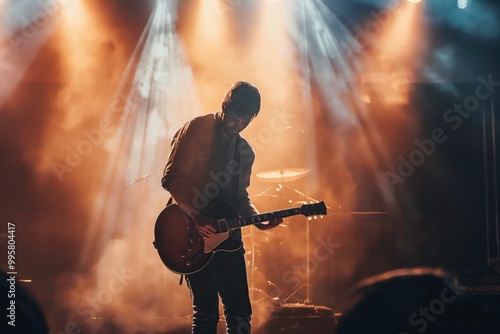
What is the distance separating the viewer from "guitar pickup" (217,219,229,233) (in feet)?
10.4

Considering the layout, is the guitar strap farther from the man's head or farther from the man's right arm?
the man's right arm

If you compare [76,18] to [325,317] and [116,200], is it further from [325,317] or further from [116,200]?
[325,317]

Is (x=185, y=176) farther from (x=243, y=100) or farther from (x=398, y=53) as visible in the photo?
(x=398, y=53)

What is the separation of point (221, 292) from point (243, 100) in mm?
1272

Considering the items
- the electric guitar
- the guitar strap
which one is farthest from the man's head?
the electric guitar

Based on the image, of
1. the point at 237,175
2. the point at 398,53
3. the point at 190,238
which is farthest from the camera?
the point at 398,53

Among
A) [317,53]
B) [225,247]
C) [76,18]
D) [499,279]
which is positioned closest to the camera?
[225,247]

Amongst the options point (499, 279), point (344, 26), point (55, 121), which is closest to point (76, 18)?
point (55, 121)

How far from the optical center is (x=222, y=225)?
3.18m

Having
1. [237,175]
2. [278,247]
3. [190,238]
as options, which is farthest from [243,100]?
[278,247]

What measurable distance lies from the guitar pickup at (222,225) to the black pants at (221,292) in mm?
169

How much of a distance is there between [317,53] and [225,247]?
5.07 metres

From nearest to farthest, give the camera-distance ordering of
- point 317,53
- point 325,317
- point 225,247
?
1. point 225,247
2. point 325,317
3. point 317,53

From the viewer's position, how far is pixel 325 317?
16.9 ft
